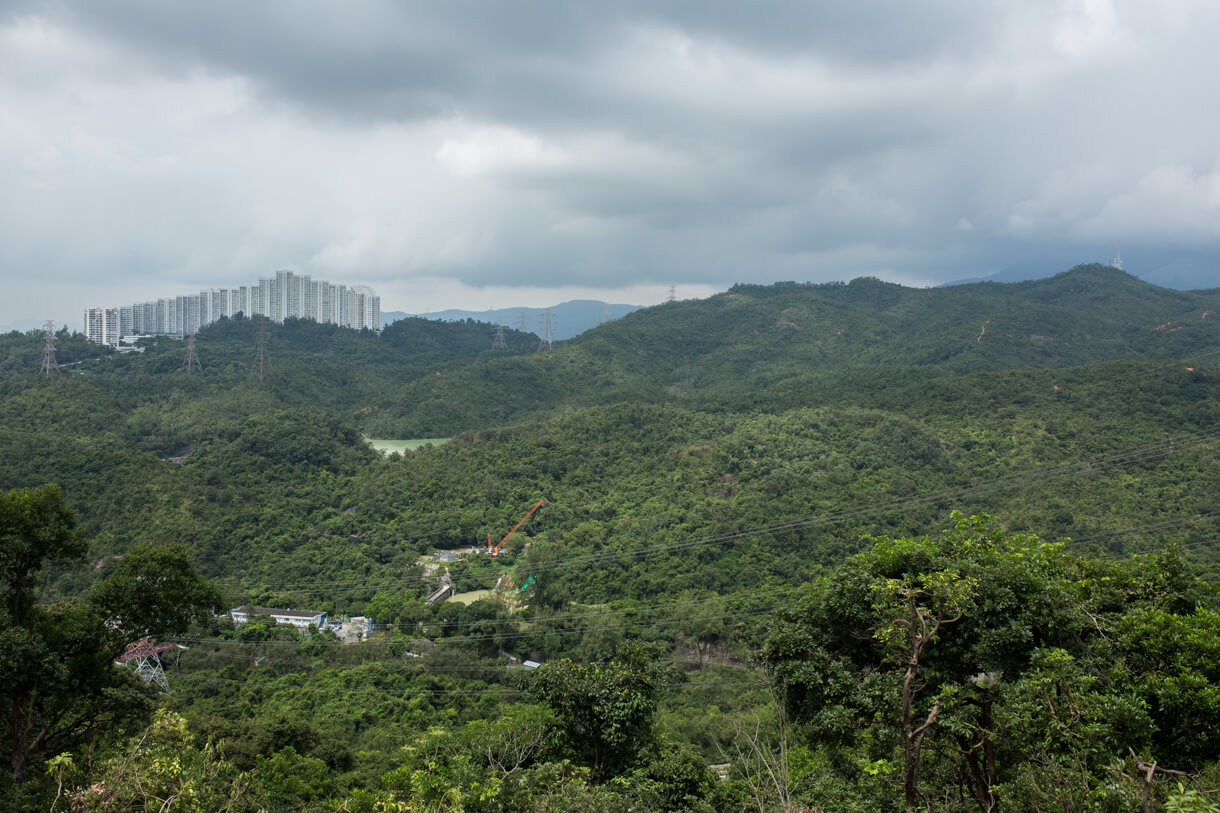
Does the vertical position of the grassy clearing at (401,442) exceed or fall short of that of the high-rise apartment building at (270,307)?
it falls short

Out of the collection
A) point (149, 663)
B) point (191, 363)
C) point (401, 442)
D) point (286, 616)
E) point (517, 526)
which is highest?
point (191, 363)

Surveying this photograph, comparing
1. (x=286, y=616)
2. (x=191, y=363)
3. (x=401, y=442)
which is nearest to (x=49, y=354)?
(x=191, y=363)

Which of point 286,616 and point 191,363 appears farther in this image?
point 191,363

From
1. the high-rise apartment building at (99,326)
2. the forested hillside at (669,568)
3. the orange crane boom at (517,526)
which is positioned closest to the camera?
the forested hillside at (669,568)

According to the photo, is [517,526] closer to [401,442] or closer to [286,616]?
[286,616]

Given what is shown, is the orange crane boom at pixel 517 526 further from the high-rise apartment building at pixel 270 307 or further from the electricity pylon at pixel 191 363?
the high-rise apartment building at pixel 270 307

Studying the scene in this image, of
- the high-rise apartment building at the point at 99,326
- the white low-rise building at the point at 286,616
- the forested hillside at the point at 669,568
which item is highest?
the high-rise apartment building at the point at 99,326

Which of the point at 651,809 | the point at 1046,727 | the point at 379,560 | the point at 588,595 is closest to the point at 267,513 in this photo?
the point at 379,560

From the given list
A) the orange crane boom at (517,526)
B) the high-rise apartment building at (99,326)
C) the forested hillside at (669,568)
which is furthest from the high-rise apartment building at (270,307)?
the orange crane boom at (517,526)

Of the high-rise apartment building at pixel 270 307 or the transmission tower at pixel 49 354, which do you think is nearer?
the transmission tower at pixel 49 354
